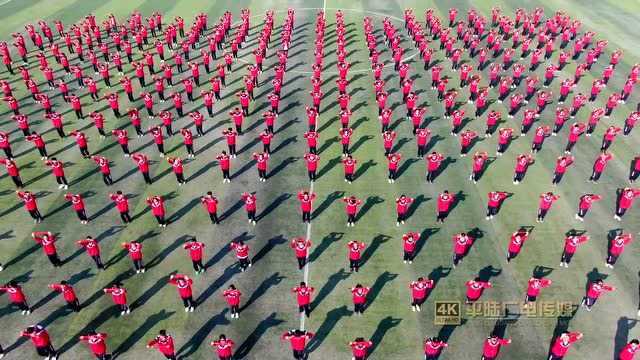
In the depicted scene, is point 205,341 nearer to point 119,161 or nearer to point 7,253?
point 7,253

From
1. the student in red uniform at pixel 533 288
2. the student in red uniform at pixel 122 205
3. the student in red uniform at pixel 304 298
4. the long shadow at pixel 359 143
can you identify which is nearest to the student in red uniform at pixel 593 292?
the student in red uniform at pixel 533 288

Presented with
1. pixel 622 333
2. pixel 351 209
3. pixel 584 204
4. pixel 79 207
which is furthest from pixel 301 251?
pixel 584 204

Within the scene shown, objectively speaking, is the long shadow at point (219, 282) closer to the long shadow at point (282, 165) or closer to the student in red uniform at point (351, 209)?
the student in red uniform at point (351, 209)

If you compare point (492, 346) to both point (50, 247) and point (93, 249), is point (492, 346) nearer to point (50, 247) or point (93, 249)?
point (93, 249)

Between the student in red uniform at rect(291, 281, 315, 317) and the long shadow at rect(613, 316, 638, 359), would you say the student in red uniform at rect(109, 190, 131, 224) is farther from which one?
the long shadow at rect(613, 316, 638, 359)

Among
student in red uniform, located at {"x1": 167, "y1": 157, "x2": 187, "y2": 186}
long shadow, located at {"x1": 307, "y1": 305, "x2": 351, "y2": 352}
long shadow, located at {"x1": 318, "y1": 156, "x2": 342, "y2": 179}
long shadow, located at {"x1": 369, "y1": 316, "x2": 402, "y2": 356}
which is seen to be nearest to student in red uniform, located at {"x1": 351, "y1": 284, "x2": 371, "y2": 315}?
long shadow, located at {"x1": 307, "y1": 305, "x2": 351, "y2": 352}
